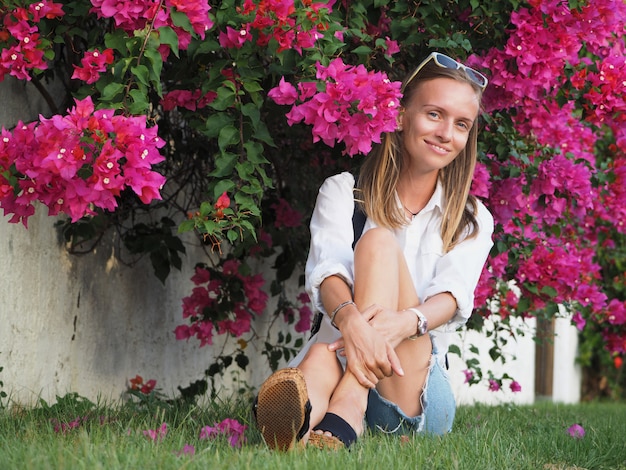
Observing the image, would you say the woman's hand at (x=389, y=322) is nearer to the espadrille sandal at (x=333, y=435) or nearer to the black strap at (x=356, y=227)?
the espadrille sandal at (x=333, y=435)

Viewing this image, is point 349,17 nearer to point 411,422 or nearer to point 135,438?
point 411,422

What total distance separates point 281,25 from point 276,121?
1.27m

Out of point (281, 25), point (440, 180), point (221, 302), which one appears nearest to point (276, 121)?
point (221, 302)

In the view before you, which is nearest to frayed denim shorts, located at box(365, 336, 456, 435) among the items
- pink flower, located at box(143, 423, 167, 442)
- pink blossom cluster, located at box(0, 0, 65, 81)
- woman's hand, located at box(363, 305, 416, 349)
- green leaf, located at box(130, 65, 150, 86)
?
woman's hand, located at box(363, 305, 416, 349)

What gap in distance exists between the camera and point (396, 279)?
279cm

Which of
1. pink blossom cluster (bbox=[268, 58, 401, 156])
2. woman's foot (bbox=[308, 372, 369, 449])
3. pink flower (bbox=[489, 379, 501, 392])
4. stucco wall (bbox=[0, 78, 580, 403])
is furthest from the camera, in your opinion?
pink flower (bbox=[489, 379, 501, 392])

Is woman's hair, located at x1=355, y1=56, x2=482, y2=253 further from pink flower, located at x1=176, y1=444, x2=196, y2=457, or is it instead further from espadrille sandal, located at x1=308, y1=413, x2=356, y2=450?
pink flower, located at x1=176, y1=444, x2=196, y2=457

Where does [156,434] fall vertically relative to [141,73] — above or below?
below

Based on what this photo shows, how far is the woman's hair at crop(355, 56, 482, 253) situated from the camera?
10.4 feet

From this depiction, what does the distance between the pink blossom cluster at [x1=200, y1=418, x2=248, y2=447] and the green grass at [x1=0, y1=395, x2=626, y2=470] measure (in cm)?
3

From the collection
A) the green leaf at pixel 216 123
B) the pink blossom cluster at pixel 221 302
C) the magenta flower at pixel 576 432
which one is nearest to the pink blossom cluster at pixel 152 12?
the green leaf at pixel 216 123

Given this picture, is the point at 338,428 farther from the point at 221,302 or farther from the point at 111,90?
the point at 221,302

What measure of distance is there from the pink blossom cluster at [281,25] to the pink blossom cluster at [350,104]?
0.10 m

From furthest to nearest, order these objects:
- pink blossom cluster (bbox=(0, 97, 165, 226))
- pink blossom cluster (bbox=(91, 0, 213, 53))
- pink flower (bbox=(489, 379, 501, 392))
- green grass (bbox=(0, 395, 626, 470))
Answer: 1. pink flower (bbox=(489, 379, 501, 392))
2. pink blossom cluster (bbox=(91, 0, 213, 53))
3. pink blossom cluster (bbox=(0, 97, 165, 226))
4. green grass (bbox=(0, 395, 626, 470))
